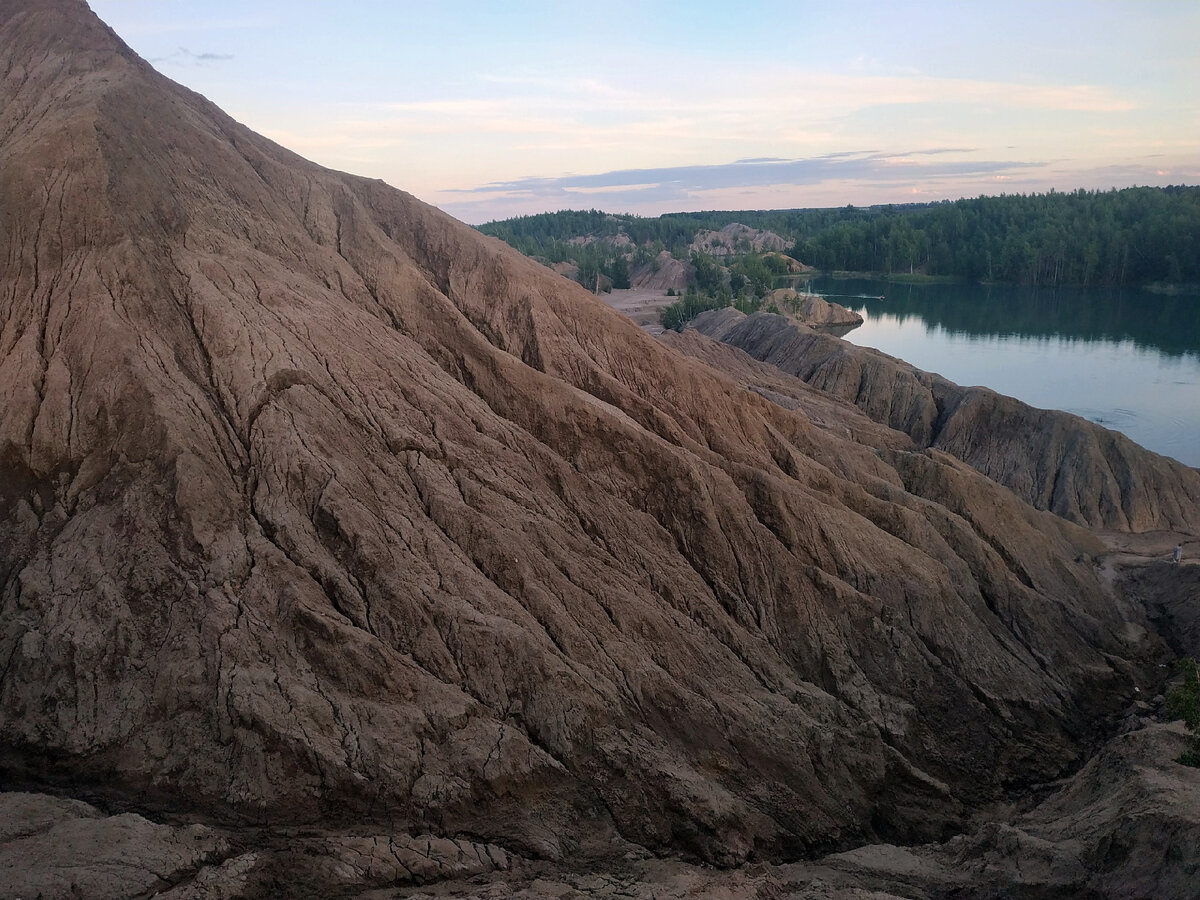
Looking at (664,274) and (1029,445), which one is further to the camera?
(664,274)

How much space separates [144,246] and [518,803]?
540 inches

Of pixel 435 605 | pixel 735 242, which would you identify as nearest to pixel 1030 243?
pixel 735 242

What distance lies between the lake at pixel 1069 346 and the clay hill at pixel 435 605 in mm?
30130

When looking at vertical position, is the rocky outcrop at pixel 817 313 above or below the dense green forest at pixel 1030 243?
below

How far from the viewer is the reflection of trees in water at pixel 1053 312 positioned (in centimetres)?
6925

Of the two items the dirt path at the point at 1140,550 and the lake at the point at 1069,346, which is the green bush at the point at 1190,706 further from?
the lake at the point at 1069,346

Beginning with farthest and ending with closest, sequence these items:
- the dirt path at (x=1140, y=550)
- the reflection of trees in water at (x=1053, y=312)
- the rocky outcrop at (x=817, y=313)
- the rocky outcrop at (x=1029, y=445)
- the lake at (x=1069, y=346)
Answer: the rocky outcrop at (x=817, y=313)
the reflection of trees in water at (x=1053, y=312)
the lake at (x=1069, y=346)
the rocky outcrop at (x=1029, y=445)
the dirt path at (x=1140, y=550)

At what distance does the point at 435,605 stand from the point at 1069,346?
218 feet

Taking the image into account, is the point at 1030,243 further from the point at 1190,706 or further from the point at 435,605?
the point at 435,605

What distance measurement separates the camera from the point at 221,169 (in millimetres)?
21438

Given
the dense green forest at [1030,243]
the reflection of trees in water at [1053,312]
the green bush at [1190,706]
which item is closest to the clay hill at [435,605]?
the green bush at [1190,706]

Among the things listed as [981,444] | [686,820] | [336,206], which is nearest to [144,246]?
[336,206]

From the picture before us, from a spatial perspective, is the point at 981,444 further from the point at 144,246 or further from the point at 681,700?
the point at 144,246

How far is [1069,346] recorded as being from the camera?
6681 centimetres
